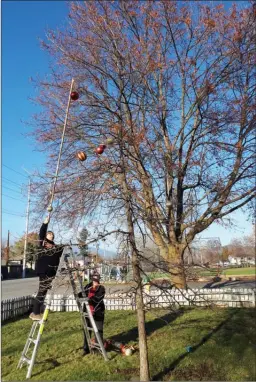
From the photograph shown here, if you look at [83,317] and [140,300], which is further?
[83,317]

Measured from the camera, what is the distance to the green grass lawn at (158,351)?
263 inches

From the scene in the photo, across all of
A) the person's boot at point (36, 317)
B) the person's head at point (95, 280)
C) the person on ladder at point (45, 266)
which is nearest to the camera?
the person on ladder at point (45, 266)

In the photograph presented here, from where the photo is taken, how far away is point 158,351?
795 centimetres

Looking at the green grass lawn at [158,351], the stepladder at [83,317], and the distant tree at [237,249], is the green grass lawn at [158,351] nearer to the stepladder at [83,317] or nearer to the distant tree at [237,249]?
the stepladder at [83,317]

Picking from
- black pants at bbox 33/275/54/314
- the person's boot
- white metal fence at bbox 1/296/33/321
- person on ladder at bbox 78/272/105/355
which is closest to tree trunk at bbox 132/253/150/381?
black pants at bbox 33/275/54/314

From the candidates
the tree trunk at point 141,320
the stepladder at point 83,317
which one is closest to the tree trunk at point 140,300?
the tree trunk at point 141,320

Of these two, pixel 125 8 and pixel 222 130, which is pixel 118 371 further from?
pixel 125 8

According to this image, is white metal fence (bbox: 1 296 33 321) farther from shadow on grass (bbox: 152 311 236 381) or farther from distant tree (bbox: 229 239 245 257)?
distant tree (bbox: 229 239 245 257)

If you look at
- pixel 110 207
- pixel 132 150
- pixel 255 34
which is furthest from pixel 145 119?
pixel 110 207

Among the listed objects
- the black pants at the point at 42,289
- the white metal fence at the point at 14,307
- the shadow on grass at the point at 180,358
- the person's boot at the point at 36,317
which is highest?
the black pants at the point at 42,289

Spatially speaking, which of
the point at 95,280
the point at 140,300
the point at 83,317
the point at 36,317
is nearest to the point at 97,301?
the point at 83,317

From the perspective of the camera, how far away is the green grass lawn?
667cm

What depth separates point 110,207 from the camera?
7344 millimetres

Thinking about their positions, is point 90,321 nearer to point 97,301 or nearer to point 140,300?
point 97,301
